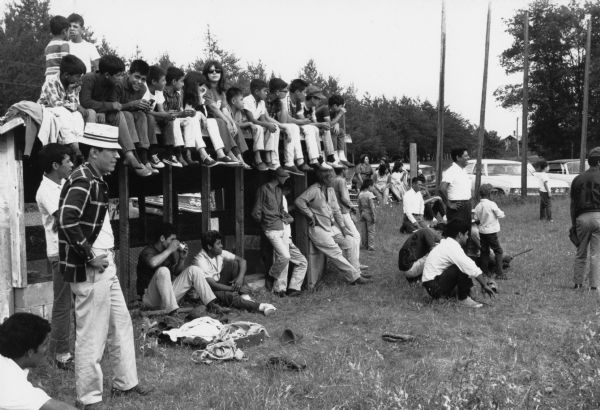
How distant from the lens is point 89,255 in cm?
500

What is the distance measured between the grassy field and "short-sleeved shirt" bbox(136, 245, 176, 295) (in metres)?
1.09

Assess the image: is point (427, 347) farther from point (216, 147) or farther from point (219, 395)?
point (216, 147)

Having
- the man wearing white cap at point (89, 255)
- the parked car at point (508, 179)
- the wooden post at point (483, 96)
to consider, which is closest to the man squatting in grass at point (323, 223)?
the man wearing white cap at point (89, 255)

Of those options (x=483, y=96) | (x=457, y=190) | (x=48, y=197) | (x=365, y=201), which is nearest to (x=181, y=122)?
(x=48, y=197)

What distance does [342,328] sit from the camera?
8.19 m

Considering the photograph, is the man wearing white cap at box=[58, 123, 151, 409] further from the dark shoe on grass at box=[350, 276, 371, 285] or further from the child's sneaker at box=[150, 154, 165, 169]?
the dark shoe on grass at box=[350, 276, 371, 285]

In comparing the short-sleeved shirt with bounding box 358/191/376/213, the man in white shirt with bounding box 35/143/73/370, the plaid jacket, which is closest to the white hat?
the plaid jacket

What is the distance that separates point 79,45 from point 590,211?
713 centimetres

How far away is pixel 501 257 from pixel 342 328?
3940mm

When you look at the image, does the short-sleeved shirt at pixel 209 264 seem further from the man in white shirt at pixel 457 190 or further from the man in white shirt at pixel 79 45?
the man in white shirt at pixel 457 190

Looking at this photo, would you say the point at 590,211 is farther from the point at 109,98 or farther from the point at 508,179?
the point at 508,179

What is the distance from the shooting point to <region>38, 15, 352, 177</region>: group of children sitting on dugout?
750cm

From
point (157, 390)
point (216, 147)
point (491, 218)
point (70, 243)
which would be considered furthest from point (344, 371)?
point (491, 218)

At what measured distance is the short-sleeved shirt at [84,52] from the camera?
8.45 m
